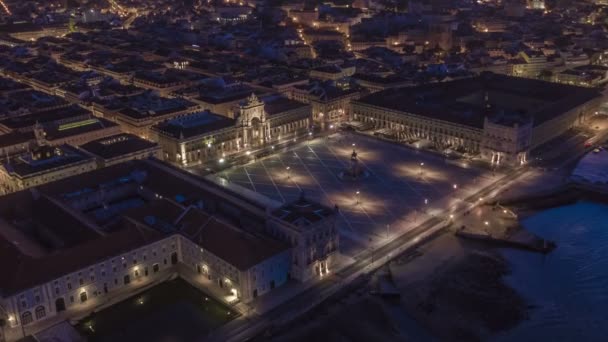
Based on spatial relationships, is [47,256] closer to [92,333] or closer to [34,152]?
[92,333]

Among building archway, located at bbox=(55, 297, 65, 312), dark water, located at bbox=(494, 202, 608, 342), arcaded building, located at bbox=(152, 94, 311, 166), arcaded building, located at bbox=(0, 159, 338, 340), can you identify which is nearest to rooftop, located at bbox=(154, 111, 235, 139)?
arcaded building, located at bbox=(152, 94, 311, 166)

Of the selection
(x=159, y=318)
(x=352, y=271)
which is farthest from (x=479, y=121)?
(x=159, y=318)

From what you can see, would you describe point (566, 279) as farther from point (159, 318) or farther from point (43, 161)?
point (43, 161)

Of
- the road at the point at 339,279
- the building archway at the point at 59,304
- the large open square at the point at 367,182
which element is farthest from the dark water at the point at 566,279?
the building archway at the point at 59,304

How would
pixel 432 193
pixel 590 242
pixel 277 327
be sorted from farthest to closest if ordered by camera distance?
pixel 432 193 < pixel 590 242 < pixel 277 327

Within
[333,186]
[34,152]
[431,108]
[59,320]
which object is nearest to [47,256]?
[59,320]

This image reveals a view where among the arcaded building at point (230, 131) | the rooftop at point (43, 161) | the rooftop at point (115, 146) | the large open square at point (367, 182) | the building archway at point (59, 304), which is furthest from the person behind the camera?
the arcaded building at point (230, 131)

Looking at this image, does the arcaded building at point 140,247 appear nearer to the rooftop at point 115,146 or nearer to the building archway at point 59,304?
the building archway at point 59,304
